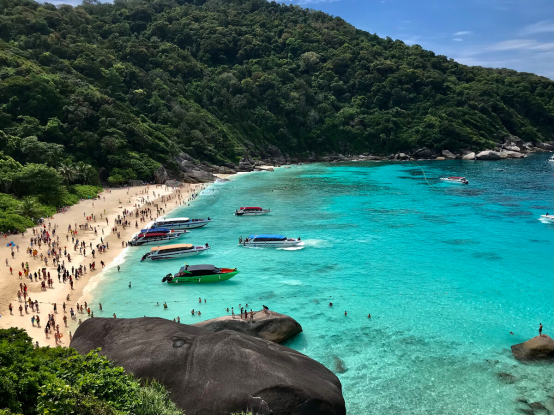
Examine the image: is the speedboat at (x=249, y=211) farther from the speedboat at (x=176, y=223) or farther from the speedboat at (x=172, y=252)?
the speedboat at (x=172, y=252)

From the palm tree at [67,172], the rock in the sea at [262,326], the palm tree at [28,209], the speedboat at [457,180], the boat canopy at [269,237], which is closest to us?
the rock in the sea at [262,326]

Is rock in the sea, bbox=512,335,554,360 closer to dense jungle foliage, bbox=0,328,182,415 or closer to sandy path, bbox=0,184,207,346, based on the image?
dense jungle foliage, bbox=0,328,182,415

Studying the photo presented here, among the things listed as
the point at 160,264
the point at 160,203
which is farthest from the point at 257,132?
the point at 160,264

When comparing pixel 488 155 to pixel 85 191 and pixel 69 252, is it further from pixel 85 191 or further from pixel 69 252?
pixel 69 252

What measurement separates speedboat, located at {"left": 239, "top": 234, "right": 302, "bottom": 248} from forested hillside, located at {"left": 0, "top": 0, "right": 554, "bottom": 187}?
152ft

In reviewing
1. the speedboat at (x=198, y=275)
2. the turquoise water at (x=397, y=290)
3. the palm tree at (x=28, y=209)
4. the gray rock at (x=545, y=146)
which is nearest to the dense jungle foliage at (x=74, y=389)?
the turquoise water at (x=397, y=290)

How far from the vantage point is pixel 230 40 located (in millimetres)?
172000

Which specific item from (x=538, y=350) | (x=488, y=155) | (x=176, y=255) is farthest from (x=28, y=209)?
(x=488, y=155)

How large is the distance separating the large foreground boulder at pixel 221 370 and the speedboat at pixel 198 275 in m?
18.4

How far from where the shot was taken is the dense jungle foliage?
11.8 meters

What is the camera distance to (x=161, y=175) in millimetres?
91375

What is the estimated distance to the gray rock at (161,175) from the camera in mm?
90438

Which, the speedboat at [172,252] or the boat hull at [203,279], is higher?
the speedboat at [172,252]

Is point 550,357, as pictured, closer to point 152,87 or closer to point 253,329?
point 253,329
